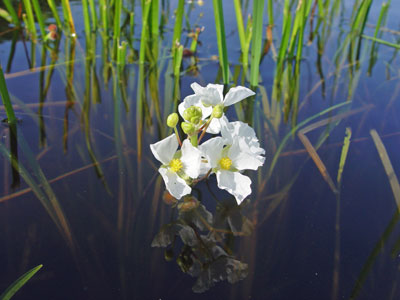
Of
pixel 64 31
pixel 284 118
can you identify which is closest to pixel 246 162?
pixel 284 118

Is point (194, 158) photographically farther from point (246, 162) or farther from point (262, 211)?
point (262, 211)

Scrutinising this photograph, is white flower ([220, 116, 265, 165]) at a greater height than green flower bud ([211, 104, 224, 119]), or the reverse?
green flower bud ([211, 104, 224, 119])

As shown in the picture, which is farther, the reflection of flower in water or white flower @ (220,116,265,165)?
white flower @ (220,116,265,165)

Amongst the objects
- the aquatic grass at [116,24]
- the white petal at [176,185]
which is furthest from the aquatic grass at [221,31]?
the white petal at [176,185]

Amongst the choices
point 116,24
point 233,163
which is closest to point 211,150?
point 233,163

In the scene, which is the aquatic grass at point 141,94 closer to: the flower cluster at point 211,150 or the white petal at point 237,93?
the flower cluster at point 211,150

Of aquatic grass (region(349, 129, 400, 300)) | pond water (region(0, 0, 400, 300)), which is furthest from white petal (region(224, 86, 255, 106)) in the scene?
aquatic grass (region(349, 129, 400, 300))

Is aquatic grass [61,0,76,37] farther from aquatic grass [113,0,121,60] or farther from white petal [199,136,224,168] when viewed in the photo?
white petal [199,136,224,168]
